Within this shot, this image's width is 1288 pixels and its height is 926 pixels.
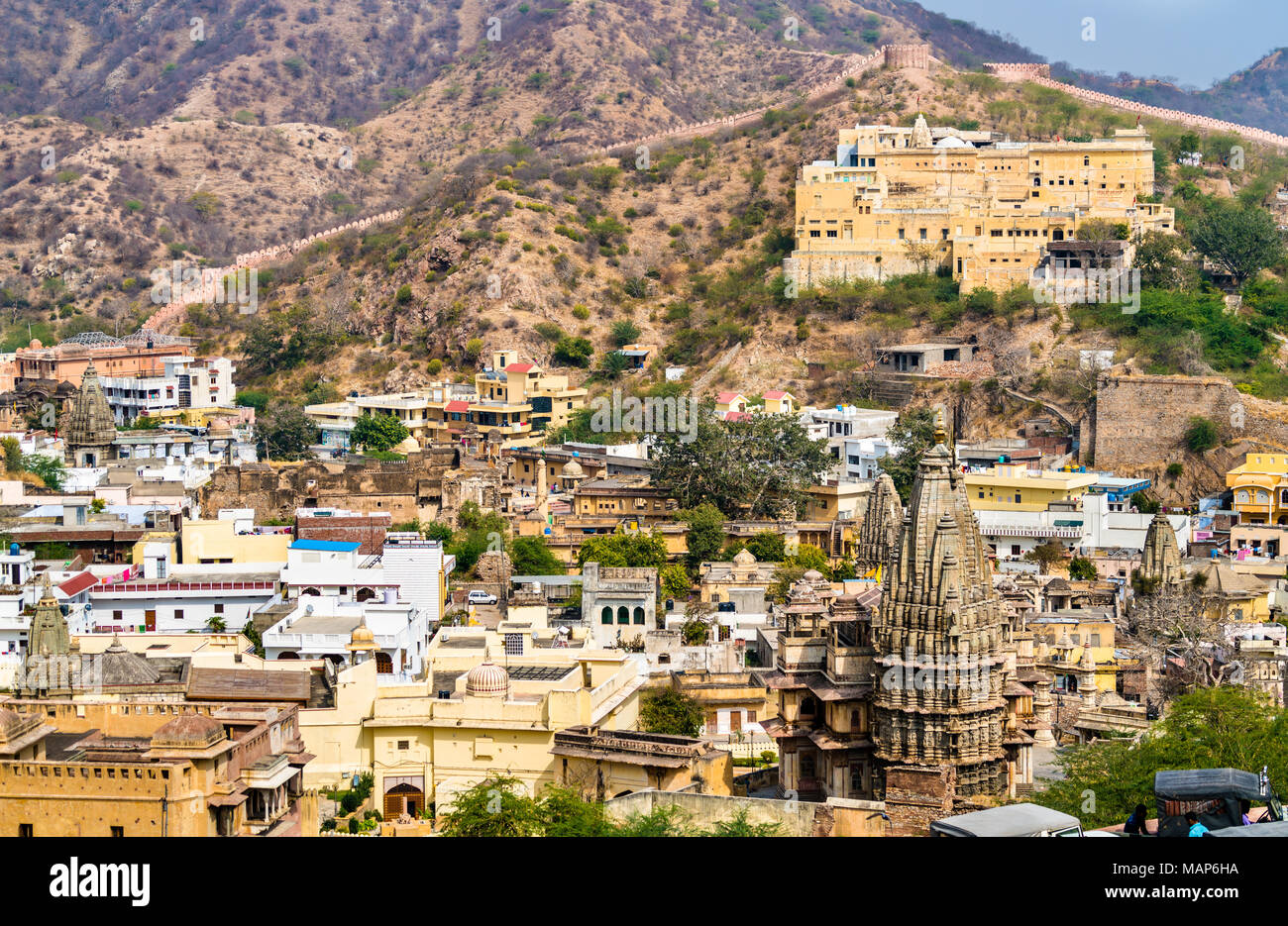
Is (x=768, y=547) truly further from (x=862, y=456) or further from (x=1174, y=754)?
(x=1174, y=754)

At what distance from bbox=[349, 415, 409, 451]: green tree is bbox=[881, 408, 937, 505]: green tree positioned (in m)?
16.8

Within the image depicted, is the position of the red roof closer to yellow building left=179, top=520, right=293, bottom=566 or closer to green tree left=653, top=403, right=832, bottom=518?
yellow building left=179, top=520, right=293, bottom=566

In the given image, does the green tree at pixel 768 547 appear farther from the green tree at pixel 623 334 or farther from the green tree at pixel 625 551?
the green tree at pixel 623 334

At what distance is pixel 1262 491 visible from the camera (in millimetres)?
49625

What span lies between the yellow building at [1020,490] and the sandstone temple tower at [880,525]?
41.9ft

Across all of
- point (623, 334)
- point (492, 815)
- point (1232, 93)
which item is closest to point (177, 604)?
point (492, 815)

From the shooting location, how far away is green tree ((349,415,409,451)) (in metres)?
61.7

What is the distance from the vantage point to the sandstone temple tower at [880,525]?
119 ft

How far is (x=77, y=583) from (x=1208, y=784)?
105ft

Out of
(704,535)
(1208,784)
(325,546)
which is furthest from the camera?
(704,535)
